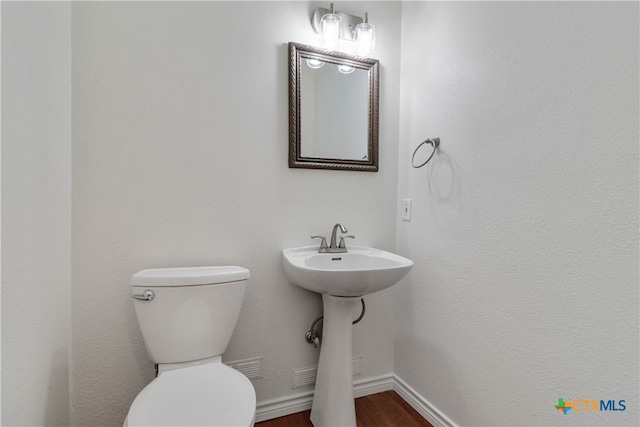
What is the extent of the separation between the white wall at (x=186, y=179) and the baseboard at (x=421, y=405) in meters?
0.40

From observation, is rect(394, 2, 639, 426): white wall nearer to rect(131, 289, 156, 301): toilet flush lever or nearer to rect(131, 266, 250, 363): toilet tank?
rect(131, 266, 250, 363): toilet tank

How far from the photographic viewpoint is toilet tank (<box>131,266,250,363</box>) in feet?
3.77

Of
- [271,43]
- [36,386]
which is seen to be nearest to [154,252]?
[36,386]

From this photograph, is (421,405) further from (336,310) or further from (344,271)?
(344,271)

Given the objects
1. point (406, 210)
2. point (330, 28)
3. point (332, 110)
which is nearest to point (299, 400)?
point (406, 210)

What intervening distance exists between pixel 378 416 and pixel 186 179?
56.8 inches

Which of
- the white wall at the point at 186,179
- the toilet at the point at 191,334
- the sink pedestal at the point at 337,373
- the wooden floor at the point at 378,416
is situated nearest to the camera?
the toilet at the point at 191,334

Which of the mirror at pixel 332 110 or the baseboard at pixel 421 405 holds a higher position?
the mirror at pixel 332 110

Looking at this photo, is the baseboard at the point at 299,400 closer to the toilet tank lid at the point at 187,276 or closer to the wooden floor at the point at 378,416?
the wooden floor at the point at 378,416

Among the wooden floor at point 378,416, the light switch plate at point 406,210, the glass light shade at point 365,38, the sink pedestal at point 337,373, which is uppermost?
the glass light shade at point 365,38

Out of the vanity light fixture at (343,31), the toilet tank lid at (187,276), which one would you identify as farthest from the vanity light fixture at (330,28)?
the toilet tank lid at (187,276)

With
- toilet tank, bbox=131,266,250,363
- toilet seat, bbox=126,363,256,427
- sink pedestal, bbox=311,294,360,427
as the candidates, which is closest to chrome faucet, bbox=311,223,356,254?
sink pedestal, bbox=311,294,360,427

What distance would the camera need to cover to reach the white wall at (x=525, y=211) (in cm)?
85

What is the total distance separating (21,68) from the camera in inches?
31.8
